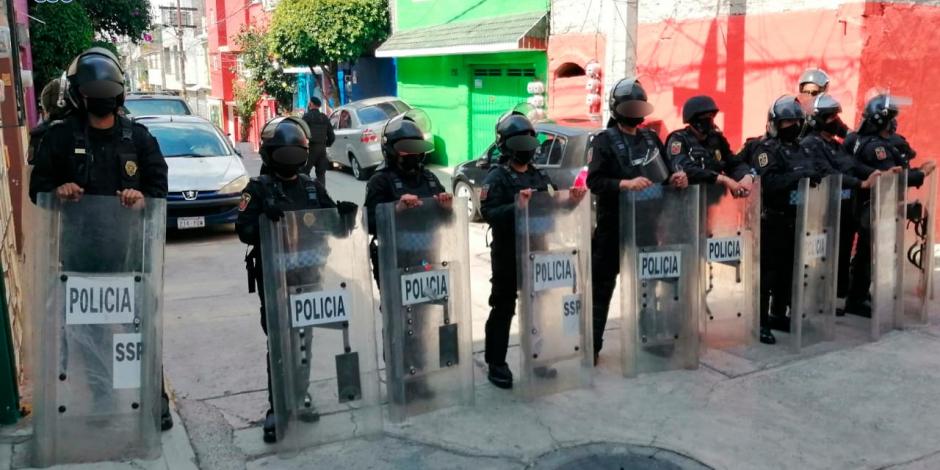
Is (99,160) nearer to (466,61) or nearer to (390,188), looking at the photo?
(390,188)

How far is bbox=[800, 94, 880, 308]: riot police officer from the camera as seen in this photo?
5746 millimetres

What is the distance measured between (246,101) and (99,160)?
27.6 m

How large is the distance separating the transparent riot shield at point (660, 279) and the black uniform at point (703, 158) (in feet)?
1.02

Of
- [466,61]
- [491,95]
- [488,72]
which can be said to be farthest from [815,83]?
[466,61]

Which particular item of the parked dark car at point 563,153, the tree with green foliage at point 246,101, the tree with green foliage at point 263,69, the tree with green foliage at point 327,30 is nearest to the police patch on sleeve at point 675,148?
the parked dark car at point 563,153

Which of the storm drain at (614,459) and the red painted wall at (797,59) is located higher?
the red painted wall at (797,59)

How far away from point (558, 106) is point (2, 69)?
9340 millimetres

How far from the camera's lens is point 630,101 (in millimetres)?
4809

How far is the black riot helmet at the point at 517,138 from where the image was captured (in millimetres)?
4547

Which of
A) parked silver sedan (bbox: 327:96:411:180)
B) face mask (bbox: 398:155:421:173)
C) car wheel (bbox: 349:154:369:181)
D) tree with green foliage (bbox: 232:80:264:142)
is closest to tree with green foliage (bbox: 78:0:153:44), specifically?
tree with green foliage (bbox: 232:80:264:142)

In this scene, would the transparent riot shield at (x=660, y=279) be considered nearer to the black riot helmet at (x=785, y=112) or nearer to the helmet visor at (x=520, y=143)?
the helmet visor at (x=520, y=143)

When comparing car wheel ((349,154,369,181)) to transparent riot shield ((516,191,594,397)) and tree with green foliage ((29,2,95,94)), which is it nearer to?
tree with green foliage ((29,2,95,94))

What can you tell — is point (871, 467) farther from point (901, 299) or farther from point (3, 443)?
point (3, 443)

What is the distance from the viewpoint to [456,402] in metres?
4.54
